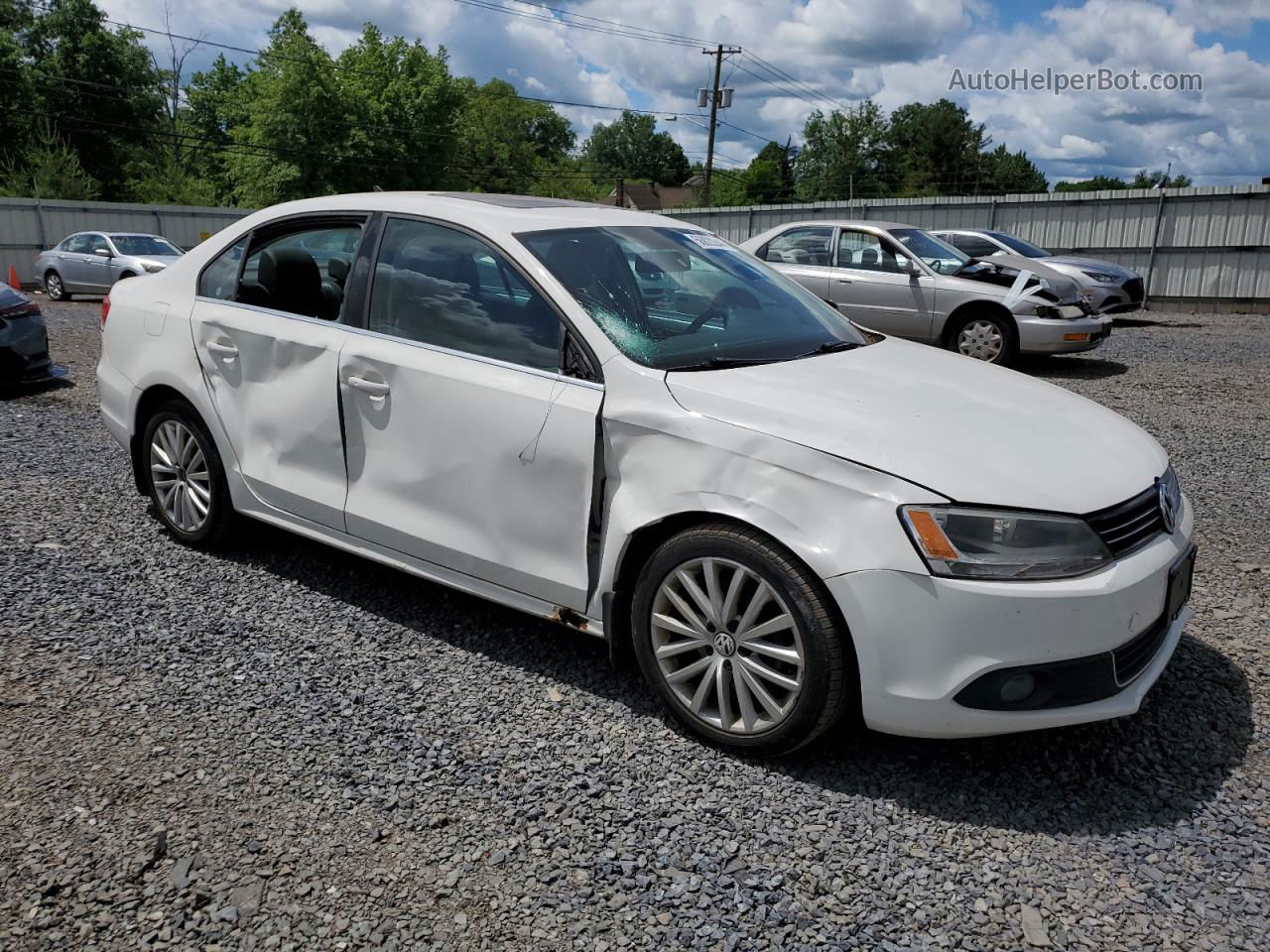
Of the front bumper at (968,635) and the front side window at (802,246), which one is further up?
the front side window at (802,246)

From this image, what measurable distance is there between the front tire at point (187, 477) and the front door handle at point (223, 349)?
0.36m

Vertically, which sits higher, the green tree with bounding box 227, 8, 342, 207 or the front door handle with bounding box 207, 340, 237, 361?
the green tree with bounding box 227, 8, 342, 207

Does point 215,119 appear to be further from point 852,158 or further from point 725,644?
point 725,644

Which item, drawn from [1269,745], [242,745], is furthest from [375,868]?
[1269,745]

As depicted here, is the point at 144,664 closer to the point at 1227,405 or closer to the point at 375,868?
the point at 375,868

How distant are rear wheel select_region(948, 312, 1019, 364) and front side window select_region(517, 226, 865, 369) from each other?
7.66m

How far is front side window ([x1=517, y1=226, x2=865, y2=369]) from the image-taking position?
3434 millimetres

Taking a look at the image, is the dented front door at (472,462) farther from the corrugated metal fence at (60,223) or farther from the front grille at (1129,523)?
the corrugated metal fence at (60,223)

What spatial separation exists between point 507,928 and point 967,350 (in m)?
10.2

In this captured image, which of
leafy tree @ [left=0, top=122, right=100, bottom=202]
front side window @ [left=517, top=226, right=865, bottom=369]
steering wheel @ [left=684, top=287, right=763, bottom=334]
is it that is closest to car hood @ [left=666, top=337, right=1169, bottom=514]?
front side window @ [left=517, top=226, right=865, bottom=369]

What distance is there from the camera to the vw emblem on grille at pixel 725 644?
9.95 ft

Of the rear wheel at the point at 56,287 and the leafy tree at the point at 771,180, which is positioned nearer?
the rear wheel at the point at 56,287

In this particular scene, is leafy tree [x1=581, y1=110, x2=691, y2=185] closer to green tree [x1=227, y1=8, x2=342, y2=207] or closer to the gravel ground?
green tree [x1=227, y1=8, x2=342, y2=207]

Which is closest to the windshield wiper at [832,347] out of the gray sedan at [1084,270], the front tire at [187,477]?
the front tire at [187,477]
